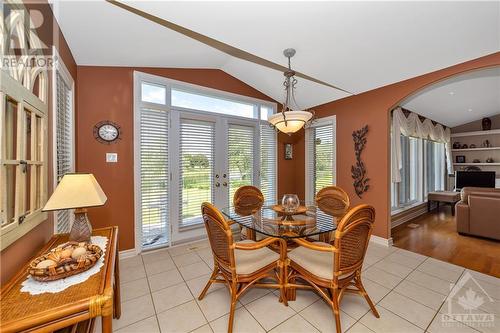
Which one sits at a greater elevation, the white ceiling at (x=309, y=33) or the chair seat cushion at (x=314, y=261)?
the white ceiling at (x=309, y=33)

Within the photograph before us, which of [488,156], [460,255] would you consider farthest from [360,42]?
[488,156]

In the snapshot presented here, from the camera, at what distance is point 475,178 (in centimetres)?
605

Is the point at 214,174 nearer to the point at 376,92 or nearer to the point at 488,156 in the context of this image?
the point at 376,92

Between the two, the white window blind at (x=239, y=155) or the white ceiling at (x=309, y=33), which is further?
the white window blind at (x=239, y=155)

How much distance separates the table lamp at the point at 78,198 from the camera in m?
1.39

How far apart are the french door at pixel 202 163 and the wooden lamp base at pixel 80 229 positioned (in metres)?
1.66

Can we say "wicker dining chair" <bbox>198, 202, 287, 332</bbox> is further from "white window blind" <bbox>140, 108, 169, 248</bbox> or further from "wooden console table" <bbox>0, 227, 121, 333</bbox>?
"white window blind" <bbox>140, 108, 169, 248</bbox>

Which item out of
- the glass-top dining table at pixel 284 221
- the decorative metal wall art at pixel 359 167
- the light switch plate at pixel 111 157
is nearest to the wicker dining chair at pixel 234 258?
the glass-top dining table at pixel 284 221

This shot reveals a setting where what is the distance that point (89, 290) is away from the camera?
3.34ft

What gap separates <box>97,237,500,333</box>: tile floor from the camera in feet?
5.60

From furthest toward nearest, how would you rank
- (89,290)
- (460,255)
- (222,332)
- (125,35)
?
(460,255)
(125,35)
(222,332)
(89,290)

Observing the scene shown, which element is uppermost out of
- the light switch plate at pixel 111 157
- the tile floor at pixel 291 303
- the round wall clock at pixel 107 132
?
the round wall clock at pixel 107 132

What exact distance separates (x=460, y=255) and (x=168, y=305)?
3.79 meters

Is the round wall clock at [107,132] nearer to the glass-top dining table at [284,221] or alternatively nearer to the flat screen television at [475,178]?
the glass-top dining table at [284,221]
